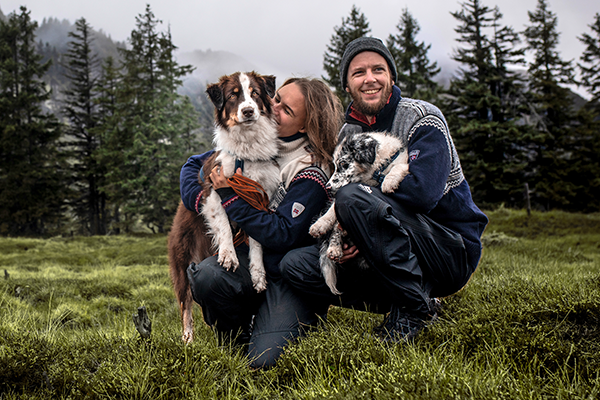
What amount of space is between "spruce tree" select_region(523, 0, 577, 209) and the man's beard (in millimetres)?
25278

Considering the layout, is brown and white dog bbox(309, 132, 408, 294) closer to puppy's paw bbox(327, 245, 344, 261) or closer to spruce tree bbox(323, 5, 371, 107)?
puppy's paw bbox(327, 245, 344, 261)

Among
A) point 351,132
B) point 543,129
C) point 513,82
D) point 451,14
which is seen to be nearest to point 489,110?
point 513,82

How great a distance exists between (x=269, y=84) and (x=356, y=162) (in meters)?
1.18

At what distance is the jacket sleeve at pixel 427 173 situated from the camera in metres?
2.55

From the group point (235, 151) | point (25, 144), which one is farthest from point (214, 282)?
point (25, 144)

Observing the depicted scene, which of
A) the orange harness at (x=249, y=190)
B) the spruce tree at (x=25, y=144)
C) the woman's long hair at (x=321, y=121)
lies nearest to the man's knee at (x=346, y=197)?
the woman's long hair at (x=321, y=121)

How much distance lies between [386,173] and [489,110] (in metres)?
25.8

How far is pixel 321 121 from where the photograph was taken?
3.27 m

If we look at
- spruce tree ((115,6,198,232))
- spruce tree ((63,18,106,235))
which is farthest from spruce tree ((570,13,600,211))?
spruce tree ((63,18,106,235))

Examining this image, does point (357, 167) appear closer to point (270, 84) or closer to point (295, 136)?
point (295, 136)

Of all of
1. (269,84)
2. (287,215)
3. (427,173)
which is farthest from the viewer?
(269,84)

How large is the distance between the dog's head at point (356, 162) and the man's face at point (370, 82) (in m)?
0.33

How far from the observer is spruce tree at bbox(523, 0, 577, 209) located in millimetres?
24688

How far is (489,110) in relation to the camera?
2492cm
